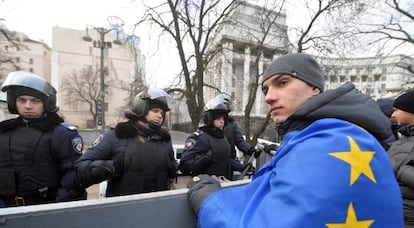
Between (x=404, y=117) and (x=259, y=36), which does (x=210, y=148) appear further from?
(x=259, y=36)

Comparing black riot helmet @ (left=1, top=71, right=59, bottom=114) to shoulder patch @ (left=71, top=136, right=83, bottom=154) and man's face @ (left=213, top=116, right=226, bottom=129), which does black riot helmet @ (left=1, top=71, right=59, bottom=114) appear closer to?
shoulder patch @ (left=71, top=136, right=83, bottom=154)

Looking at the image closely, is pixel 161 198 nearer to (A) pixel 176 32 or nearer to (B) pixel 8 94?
(B) pixel 8 94

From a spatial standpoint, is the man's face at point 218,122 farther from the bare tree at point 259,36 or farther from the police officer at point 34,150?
the bare tree at point 259,36

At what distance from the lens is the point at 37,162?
2281 millimetres

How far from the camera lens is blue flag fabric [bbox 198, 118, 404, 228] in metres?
0.76

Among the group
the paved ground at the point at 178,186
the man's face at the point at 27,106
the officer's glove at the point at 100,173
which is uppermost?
the man's face at the point at 27,106

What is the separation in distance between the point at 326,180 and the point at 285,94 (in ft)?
2.00

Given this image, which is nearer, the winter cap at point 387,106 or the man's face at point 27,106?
the man's face at point 27,106

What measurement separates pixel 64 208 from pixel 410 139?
264 cm

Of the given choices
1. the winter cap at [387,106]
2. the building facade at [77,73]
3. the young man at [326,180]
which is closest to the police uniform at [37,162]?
the young man at [326,180]

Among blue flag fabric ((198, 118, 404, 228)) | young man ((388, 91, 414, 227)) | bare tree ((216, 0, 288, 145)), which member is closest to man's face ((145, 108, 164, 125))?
blue flag fabric ((198, 118, 404, 228))

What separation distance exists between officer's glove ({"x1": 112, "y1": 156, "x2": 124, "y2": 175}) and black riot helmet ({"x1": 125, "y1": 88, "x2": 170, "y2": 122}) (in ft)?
1.63

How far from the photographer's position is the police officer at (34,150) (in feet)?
7.27

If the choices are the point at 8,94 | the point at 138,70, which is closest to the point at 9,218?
the point at 8,94
